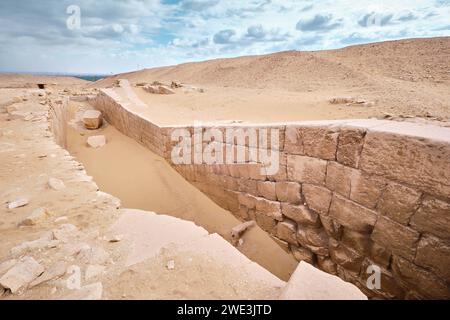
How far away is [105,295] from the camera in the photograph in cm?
149

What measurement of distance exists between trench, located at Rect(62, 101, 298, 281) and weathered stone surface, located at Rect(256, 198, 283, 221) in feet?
1.20

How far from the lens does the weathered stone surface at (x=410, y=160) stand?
7.26ft

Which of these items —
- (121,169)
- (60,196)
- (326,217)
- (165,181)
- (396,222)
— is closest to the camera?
(396,222)

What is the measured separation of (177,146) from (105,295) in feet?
13.5

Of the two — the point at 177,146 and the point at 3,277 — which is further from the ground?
the point at 177,146

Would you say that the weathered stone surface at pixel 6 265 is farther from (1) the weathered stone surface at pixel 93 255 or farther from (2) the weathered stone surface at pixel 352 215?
(2) the weathered stone surface at pixel 352 215

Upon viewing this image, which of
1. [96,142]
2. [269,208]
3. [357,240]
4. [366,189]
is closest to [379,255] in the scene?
[357,240]

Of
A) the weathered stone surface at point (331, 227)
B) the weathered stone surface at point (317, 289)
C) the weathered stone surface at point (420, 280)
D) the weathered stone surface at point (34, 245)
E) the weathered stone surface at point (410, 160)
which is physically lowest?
the weathered stone surface at point (420, 280)

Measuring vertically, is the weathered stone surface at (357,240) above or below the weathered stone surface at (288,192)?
below

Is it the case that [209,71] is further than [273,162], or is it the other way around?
[209,71]

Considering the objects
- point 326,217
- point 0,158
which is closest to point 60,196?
point 0,158

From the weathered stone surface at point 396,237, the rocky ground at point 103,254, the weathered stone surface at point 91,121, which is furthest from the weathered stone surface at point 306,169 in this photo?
the weathered stone surface at point 91,121

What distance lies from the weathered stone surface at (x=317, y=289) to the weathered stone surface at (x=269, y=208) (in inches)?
96.8
